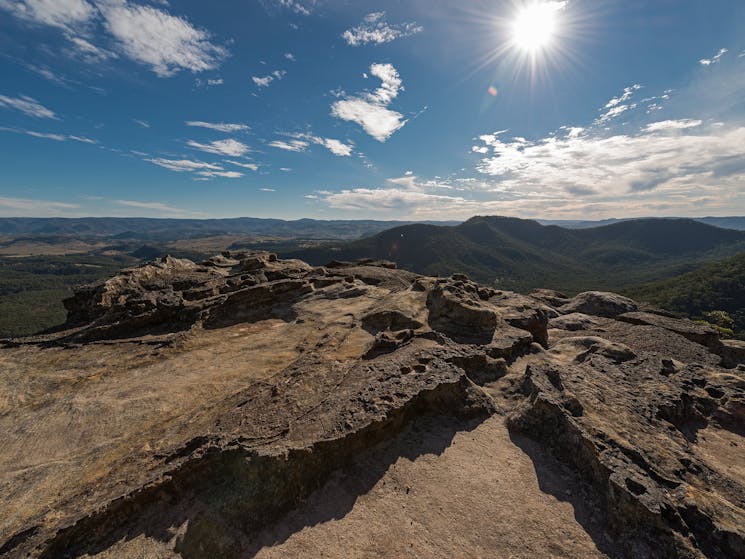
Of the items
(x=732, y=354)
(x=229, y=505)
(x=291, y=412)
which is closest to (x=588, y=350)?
(x=732, y=354)

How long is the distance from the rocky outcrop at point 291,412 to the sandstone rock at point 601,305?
7.04 metres

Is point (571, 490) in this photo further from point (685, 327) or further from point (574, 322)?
point (685, 327)

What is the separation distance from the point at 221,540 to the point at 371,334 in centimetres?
1484

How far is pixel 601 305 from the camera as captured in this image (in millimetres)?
34844

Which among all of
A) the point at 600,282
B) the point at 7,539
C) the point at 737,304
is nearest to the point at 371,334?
the point at 7,539

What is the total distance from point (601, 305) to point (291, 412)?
3696 centimetres

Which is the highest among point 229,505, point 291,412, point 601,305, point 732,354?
point 291,412

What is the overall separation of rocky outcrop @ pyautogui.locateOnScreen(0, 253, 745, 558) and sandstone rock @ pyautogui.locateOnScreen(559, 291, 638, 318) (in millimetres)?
7042

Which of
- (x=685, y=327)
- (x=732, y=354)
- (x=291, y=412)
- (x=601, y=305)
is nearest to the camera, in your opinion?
(x=291, y=412)

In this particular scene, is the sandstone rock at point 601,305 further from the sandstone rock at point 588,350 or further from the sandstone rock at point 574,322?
the sandstone rock at point 588,350

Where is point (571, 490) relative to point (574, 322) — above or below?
above

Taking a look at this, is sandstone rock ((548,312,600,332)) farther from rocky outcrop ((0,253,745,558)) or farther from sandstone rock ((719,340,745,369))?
sandstone rock ((719,340,745,369))

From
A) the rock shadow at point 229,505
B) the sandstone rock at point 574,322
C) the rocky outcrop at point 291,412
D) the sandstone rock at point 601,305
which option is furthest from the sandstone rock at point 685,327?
the rock shadow at point 229,505

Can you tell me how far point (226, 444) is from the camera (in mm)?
11133
